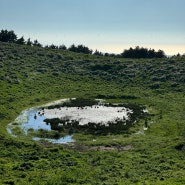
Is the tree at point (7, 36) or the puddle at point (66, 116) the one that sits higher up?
the tree at point (7, 36)

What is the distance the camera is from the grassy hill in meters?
35.2

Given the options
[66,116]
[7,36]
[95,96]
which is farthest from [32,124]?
[7,36]

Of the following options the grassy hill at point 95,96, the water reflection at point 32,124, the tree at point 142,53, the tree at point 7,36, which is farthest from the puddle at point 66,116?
the tree at point 7,36

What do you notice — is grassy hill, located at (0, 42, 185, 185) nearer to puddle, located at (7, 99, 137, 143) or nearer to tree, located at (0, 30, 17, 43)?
puddle, located at (7, 99, 137, 143)

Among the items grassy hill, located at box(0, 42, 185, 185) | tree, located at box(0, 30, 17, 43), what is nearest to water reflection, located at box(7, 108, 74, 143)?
grassy hill, located at box(0, 42, 185, 185)

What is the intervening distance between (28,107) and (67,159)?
112 feet

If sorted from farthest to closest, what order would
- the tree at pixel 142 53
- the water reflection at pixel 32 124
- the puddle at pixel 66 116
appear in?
1. the tree at pixel 142 53
2. the puddle at pixel 66 116
3. the water reflection at pixel 32 124

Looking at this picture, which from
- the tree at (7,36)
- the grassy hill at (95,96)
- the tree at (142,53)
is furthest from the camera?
the tree at (7,36)

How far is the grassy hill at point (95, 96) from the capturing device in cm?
3519

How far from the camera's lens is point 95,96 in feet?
287

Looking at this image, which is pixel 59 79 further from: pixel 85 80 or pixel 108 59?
pixel 108 59

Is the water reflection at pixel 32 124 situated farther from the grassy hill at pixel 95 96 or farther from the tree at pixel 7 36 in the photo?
the tree at pixel 7 36

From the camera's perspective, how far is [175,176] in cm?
3344

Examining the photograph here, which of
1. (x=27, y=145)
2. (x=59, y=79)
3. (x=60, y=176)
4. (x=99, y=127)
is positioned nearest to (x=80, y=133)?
(x=99, y=127)
